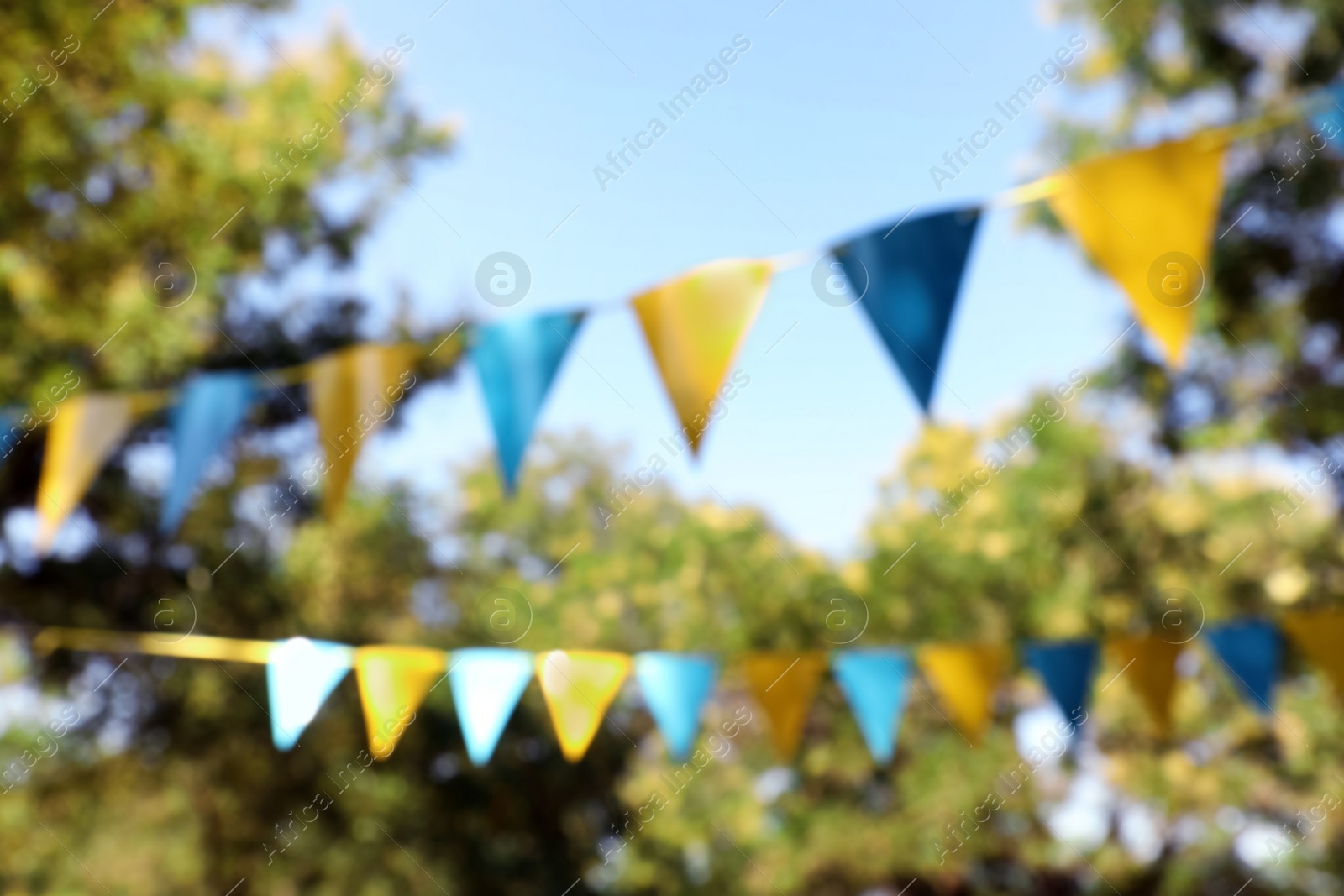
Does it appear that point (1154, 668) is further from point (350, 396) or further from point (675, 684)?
point (350, 396)

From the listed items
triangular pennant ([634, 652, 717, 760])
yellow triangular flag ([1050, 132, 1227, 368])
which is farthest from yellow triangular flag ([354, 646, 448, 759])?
yellow triangular flag ([1050, 132, 1227, 368])

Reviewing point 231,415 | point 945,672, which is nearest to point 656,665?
point 945,672

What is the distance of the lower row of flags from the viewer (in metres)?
3.20

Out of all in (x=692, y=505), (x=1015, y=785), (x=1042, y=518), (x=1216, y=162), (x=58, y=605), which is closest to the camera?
(x=1216, y=162)

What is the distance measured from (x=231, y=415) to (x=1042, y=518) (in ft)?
22.5

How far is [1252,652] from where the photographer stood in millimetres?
3441

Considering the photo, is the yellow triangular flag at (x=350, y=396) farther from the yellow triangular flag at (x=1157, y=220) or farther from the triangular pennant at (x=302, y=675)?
the yellow triangular flag at (x=1157, y=220)

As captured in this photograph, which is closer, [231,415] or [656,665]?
[231,415]

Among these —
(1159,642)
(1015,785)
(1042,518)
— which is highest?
(1159,642)

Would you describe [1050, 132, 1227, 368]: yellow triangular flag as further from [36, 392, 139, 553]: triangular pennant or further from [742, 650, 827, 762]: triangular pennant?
[36, 392, 139, 553]: triangular pennant

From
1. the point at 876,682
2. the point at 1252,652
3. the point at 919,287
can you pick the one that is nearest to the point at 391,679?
the point at 876,682

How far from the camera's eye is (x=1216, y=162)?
1690 mm

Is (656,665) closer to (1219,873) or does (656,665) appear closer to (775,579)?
(775,579)

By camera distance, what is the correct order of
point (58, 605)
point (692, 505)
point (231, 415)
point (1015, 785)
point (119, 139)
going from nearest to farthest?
1. point (231, 415)
2. point (119, 139)
3. point (58, 605)
4. point (1015, 785)
5. point (692, 505)
